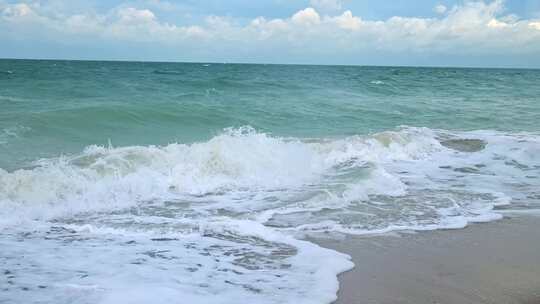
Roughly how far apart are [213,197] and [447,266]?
12.9 feet

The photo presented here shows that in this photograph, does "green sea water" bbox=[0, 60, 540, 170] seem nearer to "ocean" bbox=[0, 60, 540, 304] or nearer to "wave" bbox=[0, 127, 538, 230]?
"ocean" bbox=[0, 60, 540, 304]

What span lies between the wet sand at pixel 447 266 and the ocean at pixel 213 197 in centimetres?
26

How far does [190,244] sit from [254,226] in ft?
3.34

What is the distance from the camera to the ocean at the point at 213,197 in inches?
177

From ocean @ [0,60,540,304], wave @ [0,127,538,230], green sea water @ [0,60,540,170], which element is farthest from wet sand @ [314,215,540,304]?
green sea water @ [0,60,540,170]

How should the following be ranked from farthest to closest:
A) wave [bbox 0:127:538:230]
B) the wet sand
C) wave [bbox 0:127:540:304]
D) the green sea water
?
1. the green sea water
2. wave [bbox 0:127:538:230]
3. wave [bbox 0:127:540:304]
4. the wet sand

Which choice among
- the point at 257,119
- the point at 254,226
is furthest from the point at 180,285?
the point at 257,119

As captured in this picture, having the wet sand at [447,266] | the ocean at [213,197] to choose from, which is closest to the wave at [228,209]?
the ocean at [213,197]

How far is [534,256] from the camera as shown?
5.45 m

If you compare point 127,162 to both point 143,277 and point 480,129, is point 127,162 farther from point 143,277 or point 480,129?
point 480,129

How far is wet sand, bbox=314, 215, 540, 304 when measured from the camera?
4262 millimetres

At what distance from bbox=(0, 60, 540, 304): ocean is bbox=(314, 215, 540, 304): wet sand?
0.26m

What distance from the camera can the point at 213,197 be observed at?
25.9ft

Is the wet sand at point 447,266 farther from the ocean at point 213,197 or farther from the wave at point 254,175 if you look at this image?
the wave at point 254,175
